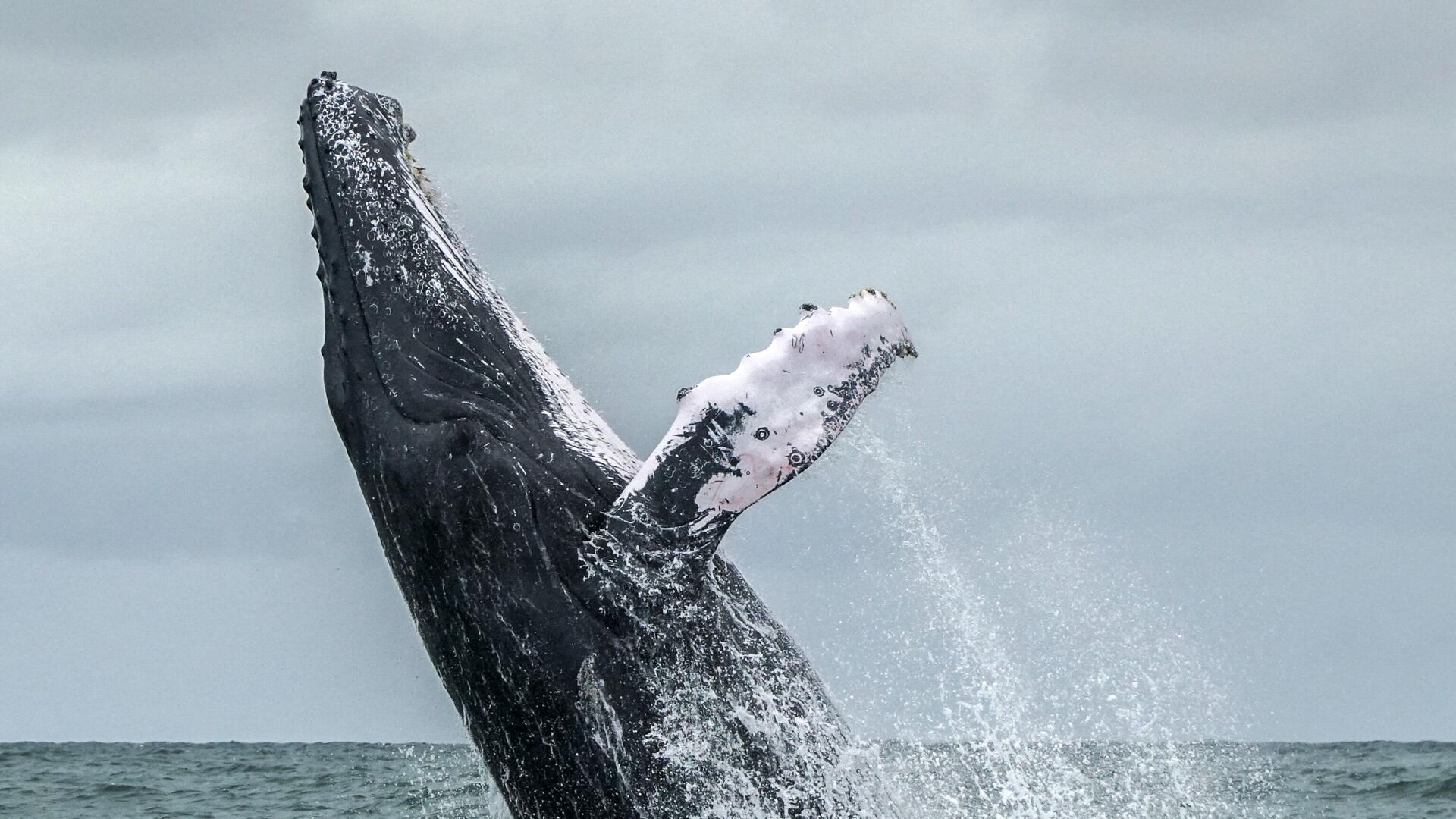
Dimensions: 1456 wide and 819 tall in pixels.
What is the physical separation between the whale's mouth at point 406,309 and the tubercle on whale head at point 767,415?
0.74m

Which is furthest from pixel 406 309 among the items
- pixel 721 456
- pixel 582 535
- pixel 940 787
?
pixel 940 787

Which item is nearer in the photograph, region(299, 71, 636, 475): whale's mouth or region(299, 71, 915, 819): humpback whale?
region(299, 71, 915, 819): humpback whale

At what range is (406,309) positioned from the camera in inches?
249

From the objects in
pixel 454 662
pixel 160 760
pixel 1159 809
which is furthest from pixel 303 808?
pixel 160 760

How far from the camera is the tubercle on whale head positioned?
5398mm

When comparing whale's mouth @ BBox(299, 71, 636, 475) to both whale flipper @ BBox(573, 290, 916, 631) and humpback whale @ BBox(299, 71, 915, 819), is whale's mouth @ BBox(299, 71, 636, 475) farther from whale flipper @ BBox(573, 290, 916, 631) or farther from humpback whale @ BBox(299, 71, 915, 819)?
whale flipper @ BBox(573, 290, 916, 631)

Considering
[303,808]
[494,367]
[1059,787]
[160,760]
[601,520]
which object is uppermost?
[160,760]

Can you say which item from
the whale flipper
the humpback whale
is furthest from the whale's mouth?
the whale flipper

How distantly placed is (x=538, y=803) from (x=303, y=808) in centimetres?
1921

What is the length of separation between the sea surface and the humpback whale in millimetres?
1052

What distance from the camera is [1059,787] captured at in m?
8.40

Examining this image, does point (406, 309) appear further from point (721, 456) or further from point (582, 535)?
point (721, 456)

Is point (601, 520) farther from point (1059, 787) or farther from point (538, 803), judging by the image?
point (1059, 787)

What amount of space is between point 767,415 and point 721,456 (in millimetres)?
221
